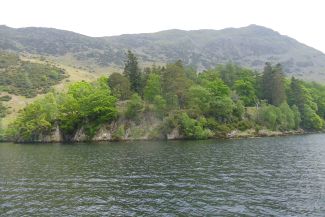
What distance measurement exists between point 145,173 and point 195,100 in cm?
7721

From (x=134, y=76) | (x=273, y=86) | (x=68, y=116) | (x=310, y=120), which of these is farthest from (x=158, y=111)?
(x=310, y=120)

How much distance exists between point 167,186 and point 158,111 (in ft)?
264

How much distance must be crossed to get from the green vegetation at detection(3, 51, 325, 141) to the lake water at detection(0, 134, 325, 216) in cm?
5263

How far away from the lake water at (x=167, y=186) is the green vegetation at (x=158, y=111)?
173ft

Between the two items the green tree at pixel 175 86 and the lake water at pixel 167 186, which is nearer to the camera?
the lake water at pixel 167 186

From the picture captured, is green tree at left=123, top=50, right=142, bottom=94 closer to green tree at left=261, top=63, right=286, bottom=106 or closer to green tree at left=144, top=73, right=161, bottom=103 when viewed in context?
green tree at left=144, top=73, right=161, bottom=103

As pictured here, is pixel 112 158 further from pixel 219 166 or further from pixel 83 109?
pixel 83 109

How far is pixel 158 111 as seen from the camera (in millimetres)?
122375

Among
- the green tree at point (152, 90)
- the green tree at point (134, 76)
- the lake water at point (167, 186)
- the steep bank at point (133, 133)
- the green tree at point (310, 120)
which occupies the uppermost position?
the green tree at point (134, 76)

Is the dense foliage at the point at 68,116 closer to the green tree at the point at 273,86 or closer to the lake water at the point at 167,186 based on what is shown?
the lake water at the point at 167,186

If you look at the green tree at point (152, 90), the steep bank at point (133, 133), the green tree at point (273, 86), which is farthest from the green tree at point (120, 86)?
the green tree at point (273, 86)

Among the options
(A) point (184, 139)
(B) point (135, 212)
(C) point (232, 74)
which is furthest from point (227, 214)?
(C) point (232, 74)

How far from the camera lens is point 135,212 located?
3200cm

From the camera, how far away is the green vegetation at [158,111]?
120875 mm
